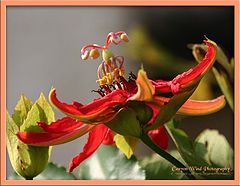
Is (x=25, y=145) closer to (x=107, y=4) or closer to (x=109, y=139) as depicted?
Answer: (x=109, y=139)

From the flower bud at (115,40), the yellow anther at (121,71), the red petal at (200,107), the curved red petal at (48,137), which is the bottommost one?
the red petal at (200,107)

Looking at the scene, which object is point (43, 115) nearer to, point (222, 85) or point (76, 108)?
point (76, 108)

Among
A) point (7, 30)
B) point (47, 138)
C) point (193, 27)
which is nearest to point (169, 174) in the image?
point (47, 138)

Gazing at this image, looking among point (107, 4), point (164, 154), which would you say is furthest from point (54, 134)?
point (107, 4)

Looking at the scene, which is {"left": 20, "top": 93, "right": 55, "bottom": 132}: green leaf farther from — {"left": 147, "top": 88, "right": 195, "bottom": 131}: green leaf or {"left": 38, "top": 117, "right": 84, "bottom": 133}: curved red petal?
{"left": 147, "top": 88, "right": 195, "bottom": 131}: green leaf

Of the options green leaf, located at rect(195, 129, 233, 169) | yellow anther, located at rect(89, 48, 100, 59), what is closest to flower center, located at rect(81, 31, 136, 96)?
yellow anther, located at rect(89, 48, 100, 59)

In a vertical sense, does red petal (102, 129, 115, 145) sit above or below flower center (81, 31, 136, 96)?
below

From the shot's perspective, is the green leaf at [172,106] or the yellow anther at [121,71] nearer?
the green leaf at [172,106]

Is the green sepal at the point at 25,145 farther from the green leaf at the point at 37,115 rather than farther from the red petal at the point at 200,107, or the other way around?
the red petal at the point at 200,107

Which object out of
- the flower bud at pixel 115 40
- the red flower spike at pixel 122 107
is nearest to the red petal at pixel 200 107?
the red flower spike at pixel 122 107
